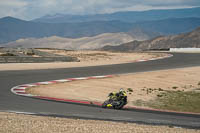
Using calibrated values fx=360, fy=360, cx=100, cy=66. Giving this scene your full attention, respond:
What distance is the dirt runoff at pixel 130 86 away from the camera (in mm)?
18609

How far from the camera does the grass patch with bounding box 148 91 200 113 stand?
1672 centimetres

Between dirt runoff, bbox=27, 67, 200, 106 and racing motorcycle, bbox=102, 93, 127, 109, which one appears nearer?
racing motorcycle, bbox=102, 93, 127, 109

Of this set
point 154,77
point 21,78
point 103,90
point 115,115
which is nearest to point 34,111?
point 115,115

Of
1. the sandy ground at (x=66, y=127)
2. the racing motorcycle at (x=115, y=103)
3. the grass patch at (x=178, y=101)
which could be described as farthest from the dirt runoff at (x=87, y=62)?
the sandy ground at (x=66, y=127)

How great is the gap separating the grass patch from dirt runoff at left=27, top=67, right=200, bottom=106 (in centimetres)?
64

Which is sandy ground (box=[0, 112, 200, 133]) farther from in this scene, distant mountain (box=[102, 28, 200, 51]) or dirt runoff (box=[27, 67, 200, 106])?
distant mountain (box=[102, 28, 200, 51])

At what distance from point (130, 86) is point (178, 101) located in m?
4.46

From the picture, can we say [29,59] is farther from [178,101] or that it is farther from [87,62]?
[178,101]

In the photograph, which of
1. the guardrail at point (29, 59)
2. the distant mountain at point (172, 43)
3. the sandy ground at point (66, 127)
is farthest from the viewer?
the distant mountain at point (172, 43)

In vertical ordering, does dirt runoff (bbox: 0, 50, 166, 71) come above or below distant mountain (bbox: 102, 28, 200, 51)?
below

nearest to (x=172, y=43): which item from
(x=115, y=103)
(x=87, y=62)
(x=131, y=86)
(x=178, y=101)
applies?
(x=87, y=62)

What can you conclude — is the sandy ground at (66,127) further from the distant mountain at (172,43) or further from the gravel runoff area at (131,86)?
the distant mountain at (172,43)

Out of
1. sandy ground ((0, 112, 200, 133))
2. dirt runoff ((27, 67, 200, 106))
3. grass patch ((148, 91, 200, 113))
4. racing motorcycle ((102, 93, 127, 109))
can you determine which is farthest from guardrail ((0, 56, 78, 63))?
sandy ground ((0, 112, 200, 133))

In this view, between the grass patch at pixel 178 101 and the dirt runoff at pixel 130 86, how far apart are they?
0.64 m
